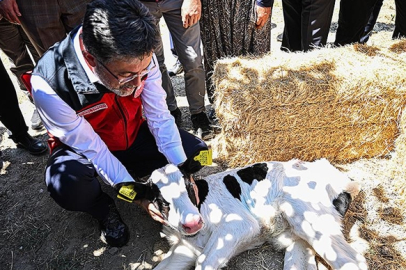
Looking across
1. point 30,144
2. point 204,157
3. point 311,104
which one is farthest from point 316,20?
point 30,144

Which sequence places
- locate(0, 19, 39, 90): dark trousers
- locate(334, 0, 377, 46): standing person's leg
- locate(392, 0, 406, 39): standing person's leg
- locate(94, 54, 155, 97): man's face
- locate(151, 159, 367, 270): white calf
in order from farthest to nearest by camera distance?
locate(392, 0, 406, 39): standing person's leg, locate(334, 0, 377, 46): standing person's leg, locate(0, 19, 39, 90): dark trousers, locate(151, 159, 367, 270): white calf, locate(94, 54, 155, 97): man's face

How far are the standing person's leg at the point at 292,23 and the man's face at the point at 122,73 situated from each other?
3121 mm

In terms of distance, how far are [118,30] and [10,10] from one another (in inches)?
89.3

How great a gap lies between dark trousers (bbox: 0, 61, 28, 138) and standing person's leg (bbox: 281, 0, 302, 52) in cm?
390

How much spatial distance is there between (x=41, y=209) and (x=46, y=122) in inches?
60.1

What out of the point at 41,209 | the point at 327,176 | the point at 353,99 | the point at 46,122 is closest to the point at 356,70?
the point at 353,99

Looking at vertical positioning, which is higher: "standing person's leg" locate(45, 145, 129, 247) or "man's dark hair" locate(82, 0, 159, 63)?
"man's dark hair" locate(82, 0, 159, 63)

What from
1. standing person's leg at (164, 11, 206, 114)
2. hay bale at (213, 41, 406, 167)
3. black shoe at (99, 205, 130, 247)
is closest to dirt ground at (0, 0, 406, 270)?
black shoe at (99, 205, 130, 247)

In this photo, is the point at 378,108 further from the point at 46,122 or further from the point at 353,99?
the point at 46,122

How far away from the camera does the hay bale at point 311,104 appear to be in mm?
3680

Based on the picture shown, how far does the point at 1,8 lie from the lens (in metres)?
3.74

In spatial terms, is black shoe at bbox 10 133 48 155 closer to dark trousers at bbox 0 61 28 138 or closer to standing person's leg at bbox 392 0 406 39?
dark trousers at bbox 0 61 28 138

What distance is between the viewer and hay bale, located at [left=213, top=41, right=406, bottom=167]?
3.68m

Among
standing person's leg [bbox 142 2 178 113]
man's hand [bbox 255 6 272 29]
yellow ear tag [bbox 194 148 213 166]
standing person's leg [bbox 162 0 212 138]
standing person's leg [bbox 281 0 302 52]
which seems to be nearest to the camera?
yellow ear tag [bbox 194 148 213 166]
